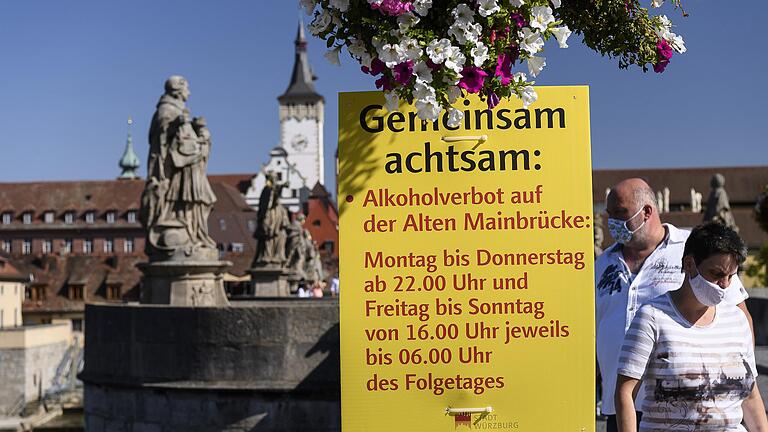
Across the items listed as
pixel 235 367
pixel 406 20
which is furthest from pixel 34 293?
pixel 406 20

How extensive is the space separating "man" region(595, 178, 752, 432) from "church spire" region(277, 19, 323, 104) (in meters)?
121

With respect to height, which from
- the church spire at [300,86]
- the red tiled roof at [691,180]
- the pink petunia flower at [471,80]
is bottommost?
the pink petunia flower at [471,80]

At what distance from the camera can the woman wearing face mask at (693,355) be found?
4.05 meters

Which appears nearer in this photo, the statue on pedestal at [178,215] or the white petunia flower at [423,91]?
the white petunia flower at [423,91]

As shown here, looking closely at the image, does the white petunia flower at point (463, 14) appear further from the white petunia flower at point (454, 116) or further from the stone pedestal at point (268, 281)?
the stone pedestal at point (268, 281)

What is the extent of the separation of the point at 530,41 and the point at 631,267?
219 centimetres

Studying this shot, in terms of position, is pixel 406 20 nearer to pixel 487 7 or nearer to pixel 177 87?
pixel 487 7

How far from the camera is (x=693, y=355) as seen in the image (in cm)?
407

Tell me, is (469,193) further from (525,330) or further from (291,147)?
(291,147)

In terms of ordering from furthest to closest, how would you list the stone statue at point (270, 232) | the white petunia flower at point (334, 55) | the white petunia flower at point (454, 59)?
the stone statue at point (270, 232) → the white petunia flower at point (334, 55) → the white petunia flower at point (454, 59)

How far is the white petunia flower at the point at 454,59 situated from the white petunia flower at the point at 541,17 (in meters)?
0.26

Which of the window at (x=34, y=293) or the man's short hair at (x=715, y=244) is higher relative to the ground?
the window at (x=34, y=293)

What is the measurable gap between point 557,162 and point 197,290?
8936 millimetres

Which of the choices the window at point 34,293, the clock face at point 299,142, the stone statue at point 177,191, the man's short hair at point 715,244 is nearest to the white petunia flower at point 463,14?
the man's short hair at point 715,244
